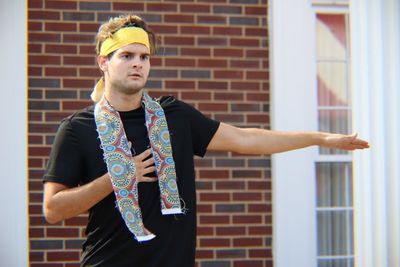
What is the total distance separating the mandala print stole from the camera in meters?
2.35

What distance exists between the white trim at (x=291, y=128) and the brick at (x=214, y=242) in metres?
0.36

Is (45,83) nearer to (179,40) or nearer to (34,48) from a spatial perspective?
(34,48)

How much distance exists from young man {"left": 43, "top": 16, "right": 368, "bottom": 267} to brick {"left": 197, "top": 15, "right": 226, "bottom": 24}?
1.56 m

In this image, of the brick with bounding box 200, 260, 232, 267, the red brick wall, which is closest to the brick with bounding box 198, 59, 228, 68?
the red brick wall

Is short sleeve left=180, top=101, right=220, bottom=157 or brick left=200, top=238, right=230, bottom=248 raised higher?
short sleeve left=180, top=101, right=220, bottom=157

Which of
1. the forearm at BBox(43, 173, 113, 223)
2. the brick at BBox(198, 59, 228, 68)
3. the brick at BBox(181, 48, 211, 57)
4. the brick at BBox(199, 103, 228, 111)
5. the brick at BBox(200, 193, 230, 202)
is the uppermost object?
the brick at BBox(181, 48, 211, 57)

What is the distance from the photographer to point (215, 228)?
4184 mm

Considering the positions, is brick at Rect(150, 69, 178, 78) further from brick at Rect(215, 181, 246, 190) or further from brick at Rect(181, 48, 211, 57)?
→ brick at Rect(215, 181, 246, 190)

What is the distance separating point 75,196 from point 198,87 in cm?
202

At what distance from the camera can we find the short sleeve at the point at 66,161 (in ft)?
7.86

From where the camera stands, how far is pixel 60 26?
4.12 meters

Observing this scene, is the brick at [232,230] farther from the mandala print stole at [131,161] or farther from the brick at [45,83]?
the mandala print stole at [131,161]
